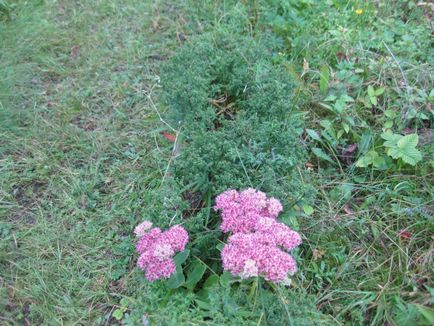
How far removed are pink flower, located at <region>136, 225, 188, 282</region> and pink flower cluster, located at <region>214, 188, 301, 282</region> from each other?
0.18m

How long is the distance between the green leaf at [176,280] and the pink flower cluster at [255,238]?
25cm

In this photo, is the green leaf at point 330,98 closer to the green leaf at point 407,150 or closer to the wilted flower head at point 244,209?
the green leaf at point 407,150

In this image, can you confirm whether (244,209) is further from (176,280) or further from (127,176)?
(127,176)

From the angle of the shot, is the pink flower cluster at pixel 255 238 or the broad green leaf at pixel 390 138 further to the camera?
the broad green leaf at pixel 390 138

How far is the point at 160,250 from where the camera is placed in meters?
1.65

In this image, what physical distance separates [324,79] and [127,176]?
1.25 meters

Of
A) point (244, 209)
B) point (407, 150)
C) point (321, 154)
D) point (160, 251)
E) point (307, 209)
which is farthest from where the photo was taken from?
point (321, 154)

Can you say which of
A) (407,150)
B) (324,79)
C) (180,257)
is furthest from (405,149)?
(180,257)

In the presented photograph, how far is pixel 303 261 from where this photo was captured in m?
2.01

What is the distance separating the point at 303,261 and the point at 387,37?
1.74 m

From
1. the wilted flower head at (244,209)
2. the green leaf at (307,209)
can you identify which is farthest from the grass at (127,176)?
the wilted flower head at (244,209)

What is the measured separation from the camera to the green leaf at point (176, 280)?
1.77m

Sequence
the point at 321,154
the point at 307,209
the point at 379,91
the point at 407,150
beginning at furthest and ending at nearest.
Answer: the point at 379,91 < the point at 321,154 < the point at 407,150 < the point at 307,209

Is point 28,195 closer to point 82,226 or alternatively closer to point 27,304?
point 82,226
